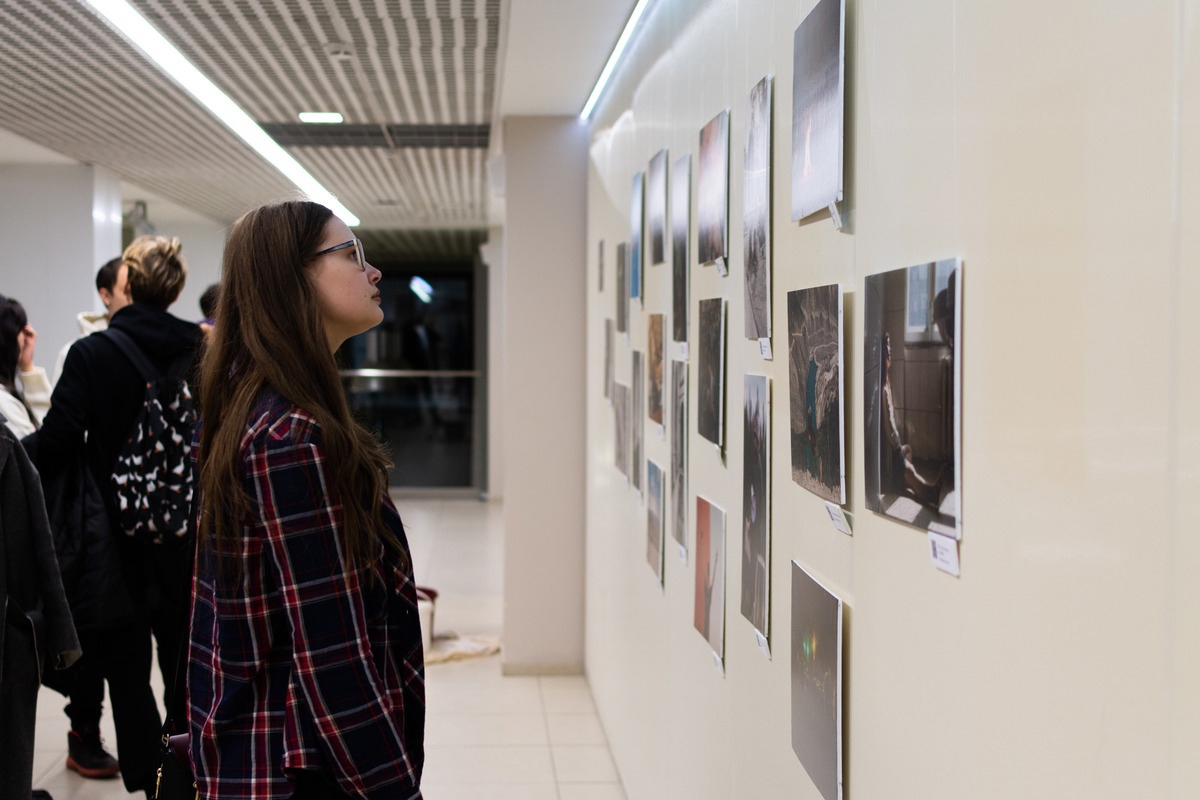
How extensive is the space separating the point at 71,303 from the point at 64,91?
230 cm

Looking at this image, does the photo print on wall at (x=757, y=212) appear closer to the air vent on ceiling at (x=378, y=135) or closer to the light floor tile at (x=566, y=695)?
the light floor tile at (x=566, y=695)

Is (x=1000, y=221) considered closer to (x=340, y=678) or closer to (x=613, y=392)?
(x=340, y=678)

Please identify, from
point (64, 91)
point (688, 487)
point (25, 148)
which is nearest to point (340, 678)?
Answer: point (688, 487)

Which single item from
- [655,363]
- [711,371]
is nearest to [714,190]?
[711,371]

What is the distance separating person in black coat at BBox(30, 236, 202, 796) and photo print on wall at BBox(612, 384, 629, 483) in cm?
139

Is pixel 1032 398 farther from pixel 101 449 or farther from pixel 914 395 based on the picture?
pixel 101 449

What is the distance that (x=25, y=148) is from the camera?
21.3ft

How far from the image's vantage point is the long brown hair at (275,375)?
1476 millimetres

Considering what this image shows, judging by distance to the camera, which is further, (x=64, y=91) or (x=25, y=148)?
(x=25, y=148)

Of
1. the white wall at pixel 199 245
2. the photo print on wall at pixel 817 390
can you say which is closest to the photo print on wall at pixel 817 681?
the photo print on wall at pixel 817 390

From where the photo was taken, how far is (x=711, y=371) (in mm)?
2295

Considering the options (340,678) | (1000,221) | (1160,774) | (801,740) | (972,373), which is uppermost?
(1000,221)

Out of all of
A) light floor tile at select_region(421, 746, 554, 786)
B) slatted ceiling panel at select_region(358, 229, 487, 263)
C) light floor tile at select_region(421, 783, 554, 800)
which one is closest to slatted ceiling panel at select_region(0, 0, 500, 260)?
light floor tile at select_region(421, 783, 554, 800)

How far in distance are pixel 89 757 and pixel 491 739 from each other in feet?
4.89
